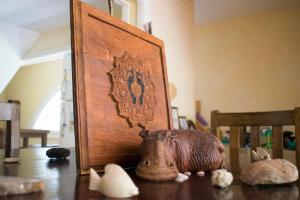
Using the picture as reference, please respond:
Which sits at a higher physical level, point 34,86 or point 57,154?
point 34,86

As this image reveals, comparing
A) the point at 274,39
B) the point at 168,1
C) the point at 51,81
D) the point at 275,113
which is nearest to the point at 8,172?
the point at 275,113

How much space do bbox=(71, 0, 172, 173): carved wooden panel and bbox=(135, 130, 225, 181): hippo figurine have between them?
81 mm

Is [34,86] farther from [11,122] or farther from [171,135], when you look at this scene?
[171,135]

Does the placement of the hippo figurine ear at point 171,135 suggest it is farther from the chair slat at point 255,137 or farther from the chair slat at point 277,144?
the chair slat at point 255,137

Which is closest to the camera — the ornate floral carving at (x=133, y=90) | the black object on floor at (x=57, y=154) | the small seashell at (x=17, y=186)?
the small seashell at (x=17, y=186)

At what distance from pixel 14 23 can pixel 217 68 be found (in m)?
2.92

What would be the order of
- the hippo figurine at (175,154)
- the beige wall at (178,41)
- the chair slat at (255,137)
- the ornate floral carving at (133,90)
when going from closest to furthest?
the hippo figurine at (175,154) < the ornate floral carving at (133,90) < the chair slat at (255,137) < the beige wall at (178,41)

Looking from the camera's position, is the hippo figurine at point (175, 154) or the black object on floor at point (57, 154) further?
the black object on floor at point (57, 154)

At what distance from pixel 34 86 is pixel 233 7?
3.98 meters

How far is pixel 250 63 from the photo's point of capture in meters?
3.71

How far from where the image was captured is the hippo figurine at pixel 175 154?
42 cm

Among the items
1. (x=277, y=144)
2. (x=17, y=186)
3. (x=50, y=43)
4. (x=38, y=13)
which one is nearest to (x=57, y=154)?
(x=17, y=186)

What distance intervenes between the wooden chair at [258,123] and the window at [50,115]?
4397 mm

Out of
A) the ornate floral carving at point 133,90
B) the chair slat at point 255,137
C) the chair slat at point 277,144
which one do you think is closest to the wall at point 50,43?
the chair slat at point 255,137
